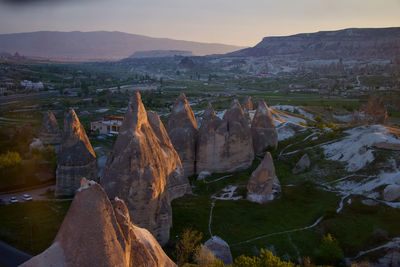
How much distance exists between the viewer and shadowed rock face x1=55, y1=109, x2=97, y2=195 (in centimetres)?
2838

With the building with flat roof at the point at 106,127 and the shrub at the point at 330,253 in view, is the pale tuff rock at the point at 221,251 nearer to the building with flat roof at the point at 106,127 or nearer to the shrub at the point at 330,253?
the shrub at the point at 330,253

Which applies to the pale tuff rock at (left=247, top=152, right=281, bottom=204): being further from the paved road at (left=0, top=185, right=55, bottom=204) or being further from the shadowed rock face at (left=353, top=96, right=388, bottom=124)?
the shadowed rock face at (left=353, top=96, right=388, bottom=124)

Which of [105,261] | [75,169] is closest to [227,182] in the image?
[75,169]

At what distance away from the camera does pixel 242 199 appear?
26656 millimetres

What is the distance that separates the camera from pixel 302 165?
33.2 m

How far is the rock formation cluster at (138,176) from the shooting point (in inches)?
722

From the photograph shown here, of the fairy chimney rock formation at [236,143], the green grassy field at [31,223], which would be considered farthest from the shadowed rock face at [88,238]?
the fairy chimney rock formation at [236,143]

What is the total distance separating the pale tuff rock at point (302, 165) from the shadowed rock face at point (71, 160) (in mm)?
18315

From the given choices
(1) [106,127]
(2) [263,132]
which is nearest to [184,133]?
(2) [263,132]

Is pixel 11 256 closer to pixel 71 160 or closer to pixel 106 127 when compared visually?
pixel 71 160

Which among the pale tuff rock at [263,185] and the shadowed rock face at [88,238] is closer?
the shadowed rock face at [88,238]

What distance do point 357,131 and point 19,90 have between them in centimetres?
8852

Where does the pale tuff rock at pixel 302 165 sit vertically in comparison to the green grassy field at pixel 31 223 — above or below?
above

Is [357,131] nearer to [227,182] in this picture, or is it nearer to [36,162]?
[227,182]
